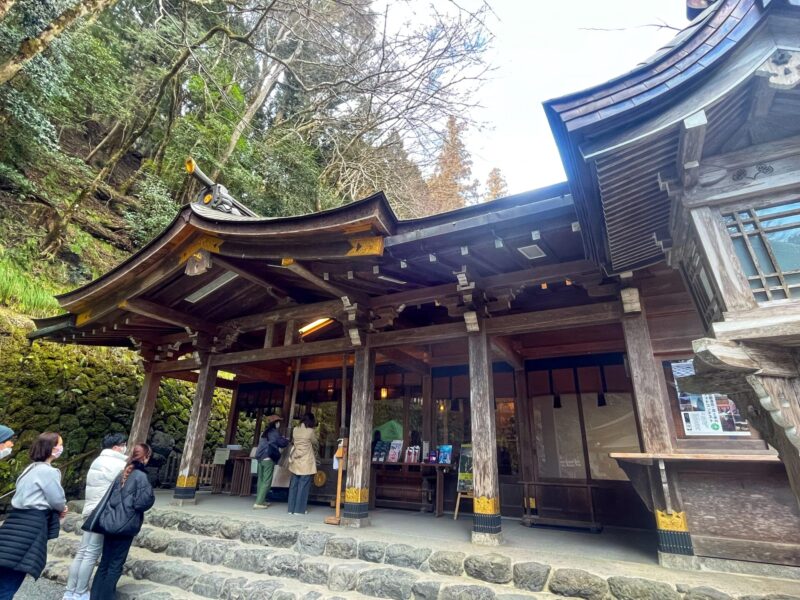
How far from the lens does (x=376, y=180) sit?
1462 centimetres

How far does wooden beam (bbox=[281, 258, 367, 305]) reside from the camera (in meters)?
4.52

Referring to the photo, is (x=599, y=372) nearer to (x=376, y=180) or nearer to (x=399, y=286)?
(x=399, y=286)

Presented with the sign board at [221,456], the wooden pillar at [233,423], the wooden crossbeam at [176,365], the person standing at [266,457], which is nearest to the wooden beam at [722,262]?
the person standing at [266,457]

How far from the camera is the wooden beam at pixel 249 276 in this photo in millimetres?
5109

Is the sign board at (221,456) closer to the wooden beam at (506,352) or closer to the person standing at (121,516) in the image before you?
the person standing at (121,516)

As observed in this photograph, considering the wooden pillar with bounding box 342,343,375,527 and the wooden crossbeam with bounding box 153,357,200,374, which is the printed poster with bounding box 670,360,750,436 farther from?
the wooden crossbeam with bounding box 153,357,200,374

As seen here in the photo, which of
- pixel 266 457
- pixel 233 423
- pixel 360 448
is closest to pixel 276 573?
pixel 360 448

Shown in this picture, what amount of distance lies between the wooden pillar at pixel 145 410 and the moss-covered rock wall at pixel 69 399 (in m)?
1.20

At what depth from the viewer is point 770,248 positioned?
2.27m

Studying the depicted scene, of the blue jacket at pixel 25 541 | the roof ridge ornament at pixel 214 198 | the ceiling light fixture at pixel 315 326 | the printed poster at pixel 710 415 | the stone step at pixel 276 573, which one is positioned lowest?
the stone step at pixel 276 573

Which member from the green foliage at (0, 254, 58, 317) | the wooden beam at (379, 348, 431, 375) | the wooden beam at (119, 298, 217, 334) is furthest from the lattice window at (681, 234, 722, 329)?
the green foliage at (0, 254, 58, 317)

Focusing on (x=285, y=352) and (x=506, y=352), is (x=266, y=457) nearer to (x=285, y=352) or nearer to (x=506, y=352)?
(x=285, y=352)

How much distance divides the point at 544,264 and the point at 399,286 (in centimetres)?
184

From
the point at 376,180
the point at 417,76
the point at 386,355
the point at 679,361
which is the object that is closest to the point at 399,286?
the point at 386,355
